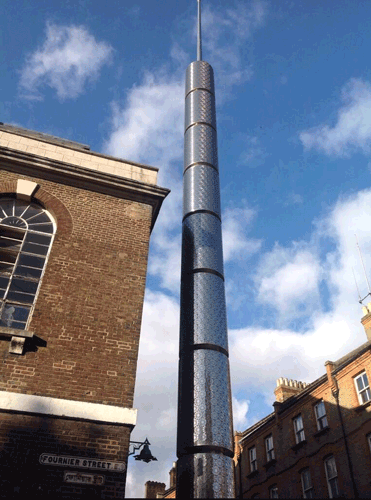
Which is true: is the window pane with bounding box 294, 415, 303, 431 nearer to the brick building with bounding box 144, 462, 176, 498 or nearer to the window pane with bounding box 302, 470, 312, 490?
the window pane with bounding box 302, 470, 312, 490

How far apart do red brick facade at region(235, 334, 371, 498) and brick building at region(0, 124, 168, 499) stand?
38.8 ft

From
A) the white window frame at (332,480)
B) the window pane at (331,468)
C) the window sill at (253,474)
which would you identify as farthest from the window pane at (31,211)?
the window sill at (253,474)

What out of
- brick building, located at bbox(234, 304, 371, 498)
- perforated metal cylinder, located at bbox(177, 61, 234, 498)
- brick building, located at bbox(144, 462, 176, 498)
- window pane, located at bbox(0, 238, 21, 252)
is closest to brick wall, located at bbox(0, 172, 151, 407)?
window pane, located at bbox(0, 238, 21, 252)

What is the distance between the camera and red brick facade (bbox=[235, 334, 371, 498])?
17.0m

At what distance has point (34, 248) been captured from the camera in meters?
8.61

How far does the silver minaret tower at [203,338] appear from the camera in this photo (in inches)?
313

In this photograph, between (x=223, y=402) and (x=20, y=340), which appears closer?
(x=20, y=340)

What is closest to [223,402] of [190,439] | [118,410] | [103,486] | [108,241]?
[190,439]

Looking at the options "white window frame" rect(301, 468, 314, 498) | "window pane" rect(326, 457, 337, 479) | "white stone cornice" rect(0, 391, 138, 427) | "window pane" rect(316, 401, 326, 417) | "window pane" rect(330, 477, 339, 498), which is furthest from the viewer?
"window pane" rect(316, 401, 326, 417)

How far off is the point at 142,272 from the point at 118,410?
8.66ft

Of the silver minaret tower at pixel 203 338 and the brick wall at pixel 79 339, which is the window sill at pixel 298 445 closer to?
the silver minaret tower at pixel 203 338

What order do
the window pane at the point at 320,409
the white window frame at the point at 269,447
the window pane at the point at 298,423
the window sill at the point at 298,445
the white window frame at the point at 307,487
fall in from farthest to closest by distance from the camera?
the white window frame at the point at 269,447, the window pane at the point at 298,423, the window sill at the point at 298,445, the window pane at the point at 320,409, the white window frame at the point at 307,487

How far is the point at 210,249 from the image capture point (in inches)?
424

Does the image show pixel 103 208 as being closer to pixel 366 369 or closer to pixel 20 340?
pixel 20 340
